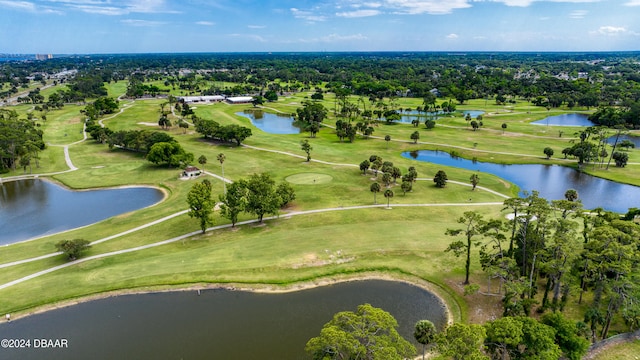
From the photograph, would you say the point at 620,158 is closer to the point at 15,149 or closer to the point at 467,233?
the point at 467,233

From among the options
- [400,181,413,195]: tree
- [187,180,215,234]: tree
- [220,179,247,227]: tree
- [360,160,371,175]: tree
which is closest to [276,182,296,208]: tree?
[220,179,247,227]: tree

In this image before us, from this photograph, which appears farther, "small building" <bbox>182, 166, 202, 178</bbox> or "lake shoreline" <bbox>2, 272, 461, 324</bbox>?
"small building" <bbox>182, 166, 202, 178</bbox>

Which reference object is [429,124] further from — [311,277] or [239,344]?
[239,344]

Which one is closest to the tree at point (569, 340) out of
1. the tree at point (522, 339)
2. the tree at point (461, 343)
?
the tree at point (522, 339)

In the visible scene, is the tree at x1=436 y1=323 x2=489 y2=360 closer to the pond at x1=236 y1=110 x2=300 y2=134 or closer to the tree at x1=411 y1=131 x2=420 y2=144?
the tree at x1=411 y1=131 x2=420 y2=144

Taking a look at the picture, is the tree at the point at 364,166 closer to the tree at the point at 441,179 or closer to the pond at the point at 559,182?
the tree at the point at 441,179

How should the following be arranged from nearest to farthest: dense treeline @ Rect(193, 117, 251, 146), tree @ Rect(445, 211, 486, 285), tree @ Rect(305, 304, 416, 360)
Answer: tree @ Rect(305, 304, 416, 360)
tree @ Rect(445, 211, 486, 285)
dense treeline @ Rect(193, 117, 251, 146)
